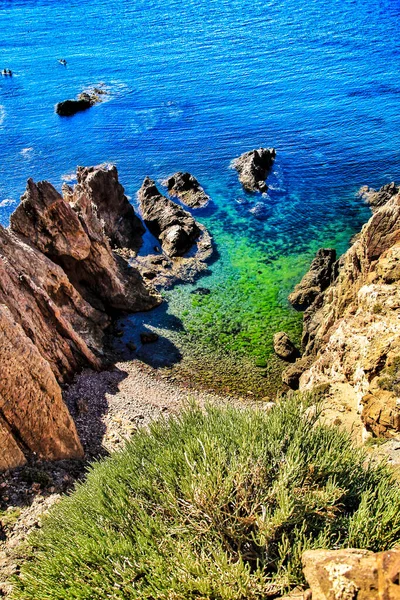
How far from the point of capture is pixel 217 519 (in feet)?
39.4

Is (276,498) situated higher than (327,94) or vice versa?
(327,94)

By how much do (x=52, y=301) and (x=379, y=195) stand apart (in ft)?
127

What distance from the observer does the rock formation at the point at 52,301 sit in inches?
851

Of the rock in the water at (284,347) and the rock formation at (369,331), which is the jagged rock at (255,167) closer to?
the rock in the water at (284,347)

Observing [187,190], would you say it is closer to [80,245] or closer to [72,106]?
[80,245]

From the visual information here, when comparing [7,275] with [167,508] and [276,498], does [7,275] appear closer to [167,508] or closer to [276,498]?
[167,508]

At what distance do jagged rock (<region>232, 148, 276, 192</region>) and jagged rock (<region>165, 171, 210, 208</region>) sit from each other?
5.55m

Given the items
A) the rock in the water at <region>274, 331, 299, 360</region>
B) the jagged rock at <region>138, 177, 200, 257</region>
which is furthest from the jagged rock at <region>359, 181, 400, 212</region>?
the rock in the water at <region>274, 331, 299, 360</region>

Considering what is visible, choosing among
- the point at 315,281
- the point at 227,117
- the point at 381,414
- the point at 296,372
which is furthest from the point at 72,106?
the point at 381,414

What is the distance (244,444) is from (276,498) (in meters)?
2.07

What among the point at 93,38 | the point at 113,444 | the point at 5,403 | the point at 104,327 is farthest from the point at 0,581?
the point at 93,38

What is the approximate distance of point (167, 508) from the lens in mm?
12969

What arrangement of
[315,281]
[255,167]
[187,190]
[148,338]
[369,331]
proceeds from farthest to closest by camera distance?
[255,167] < [187,190] < [315,281] < [148,338] < [369,331]

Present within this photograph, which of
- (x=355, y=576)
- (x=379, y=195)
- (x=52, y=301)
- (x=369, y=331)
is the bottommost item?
(x=355, y=576)
